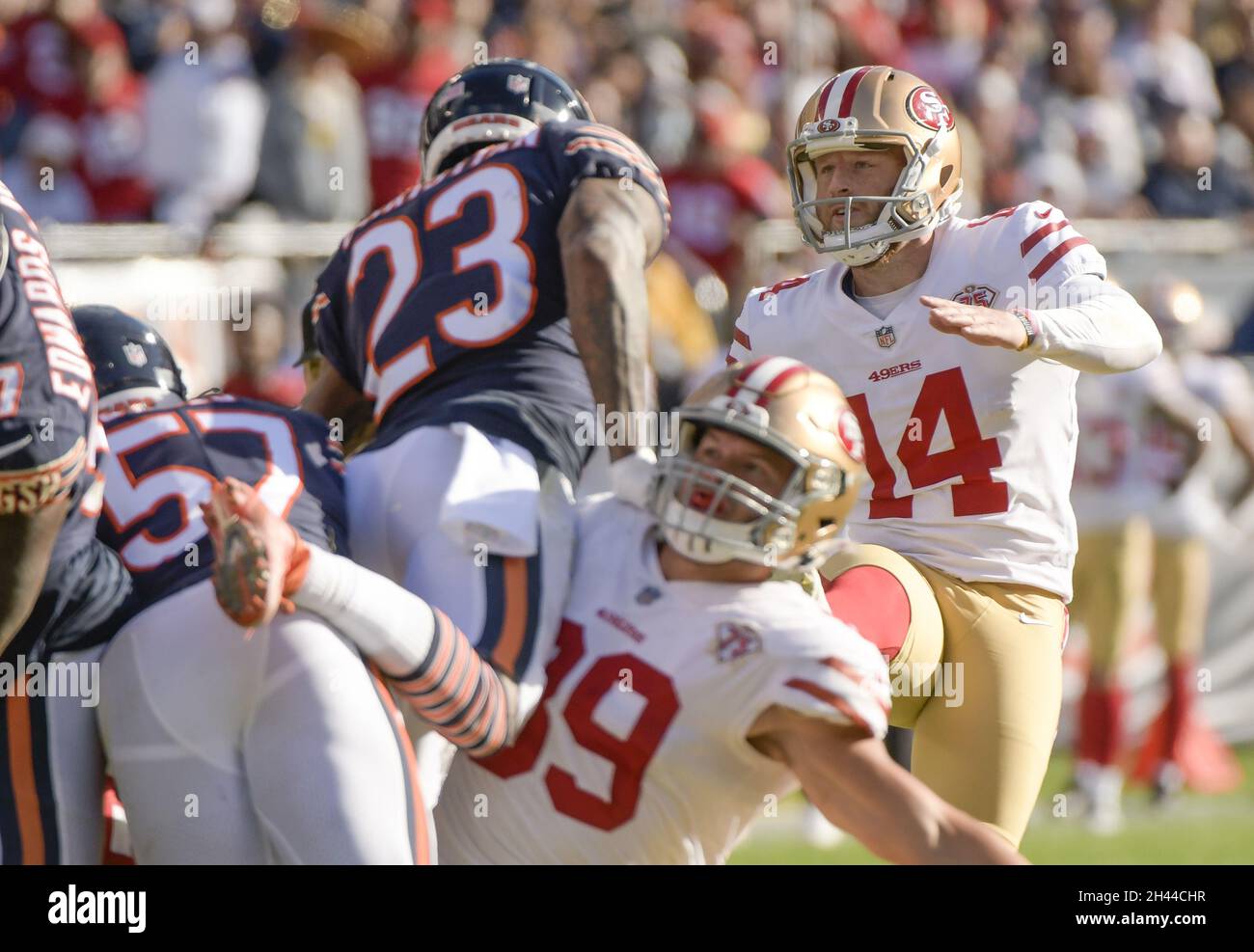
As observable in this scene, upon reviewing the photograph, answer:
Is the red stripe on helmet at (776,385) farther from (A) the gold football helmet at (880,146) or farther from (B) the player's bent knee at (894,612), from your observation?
(A) the gold football helmet at (880,146)

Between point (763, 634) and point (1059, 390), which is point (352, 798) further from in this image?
point (1059, 390)

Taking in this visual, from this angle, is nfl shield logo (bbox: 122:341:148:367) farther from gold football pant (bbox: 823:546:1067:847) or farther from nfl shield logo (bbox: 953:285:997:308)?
nfl shield logo (bbox: 953:285:997:308)

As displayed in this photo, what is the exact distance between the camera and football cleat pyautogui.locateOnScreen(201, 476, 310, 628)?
2.94m

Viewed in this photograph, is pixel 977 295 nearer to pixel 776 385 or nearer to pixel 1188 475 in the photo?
pixel 776 385

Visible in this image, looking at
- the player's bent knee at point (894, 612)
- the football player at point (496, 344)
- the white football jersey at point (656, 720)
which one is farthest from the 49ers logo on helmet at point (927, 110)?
the white football jersey at point (656, 720)

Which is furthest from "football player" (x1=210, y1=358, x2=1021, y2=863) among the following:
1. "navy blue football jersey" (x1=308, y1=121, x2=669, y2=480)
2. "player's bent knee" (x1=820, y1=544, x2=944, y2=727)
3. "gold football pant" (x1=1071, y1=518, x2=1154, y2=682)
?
"gold football pant" (x1=1071, y1=518, x2=1154, y2=682)

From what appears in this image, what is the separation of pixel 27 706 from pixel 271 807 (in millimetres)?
437

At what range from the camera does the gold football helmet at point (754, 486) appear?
10.8ft

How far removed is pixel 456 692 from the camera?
3.16 metres

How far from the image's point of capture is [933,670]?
4188mm

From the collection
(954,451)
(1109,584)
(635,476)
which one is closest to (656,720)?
(635,476)

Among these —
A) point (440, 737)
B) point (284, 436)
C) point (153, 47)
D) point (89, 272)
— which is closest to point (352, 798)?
point (440, 737)

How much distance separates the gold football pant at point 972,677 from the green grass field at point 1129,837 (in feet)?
8.38

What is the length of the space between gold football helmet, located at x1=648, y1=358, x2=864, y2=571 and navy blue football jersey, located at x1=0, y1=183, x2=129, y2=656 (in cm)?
96
